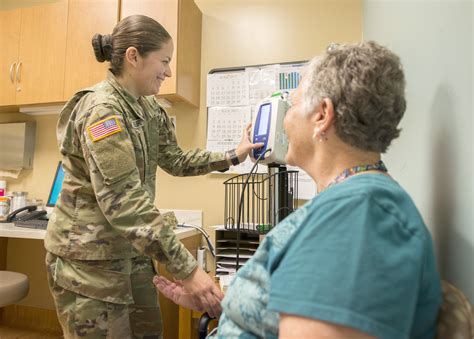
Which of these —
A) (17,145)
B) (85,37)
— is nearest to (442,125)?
(85,37)

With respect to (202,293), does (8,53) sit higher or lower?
higher

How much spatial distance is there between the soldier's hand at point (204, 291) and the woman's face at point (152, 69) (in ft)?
2.11

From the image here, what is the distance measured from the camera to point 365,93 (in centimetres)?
60

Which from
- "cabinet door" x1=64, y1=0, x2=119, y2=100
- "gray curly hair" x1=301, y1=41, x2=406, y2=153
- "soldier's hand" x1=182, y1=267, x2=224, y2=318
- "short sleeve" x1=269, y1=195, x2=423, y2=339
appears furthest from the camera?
"cabinet door" x1=64, y1=0, x2=119, y2=100

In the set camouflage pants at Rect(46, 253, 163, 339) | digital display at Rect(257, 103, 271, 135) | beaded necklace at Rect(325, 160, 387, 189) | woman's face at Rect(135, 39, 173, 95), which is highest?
woman's face at Rect(135, 39, 173, 95)

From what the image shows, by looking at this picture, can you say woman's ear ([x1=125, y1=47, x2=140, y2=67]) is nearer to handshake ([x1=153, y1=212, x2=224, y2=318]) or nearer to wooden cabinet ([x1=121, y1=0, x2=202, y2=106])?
handshake ([x1=153, y1=212, x2=224, y2=318])

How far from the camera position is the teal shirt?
463 mm

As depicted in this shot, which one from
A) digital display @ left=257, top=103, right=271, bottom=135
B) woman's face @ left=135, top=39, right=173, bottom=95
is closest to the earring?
digital display @ left=257, top=103, right=271, bottom=135

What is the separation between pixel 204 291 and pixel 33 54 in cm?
207

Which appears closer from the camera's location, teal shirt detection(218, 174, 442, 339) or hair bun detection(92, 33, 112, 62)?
teal shirt detection(218, 174, 442, 339)

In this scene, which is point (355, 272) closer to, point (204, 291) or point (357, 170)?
point (357, 170)

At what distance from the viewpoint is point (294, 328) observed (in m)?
0.49

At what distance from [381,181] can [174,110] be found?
1837 millimetres

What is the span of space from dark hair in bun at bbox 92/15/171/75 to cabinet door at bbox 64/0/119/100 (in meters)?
0.95
